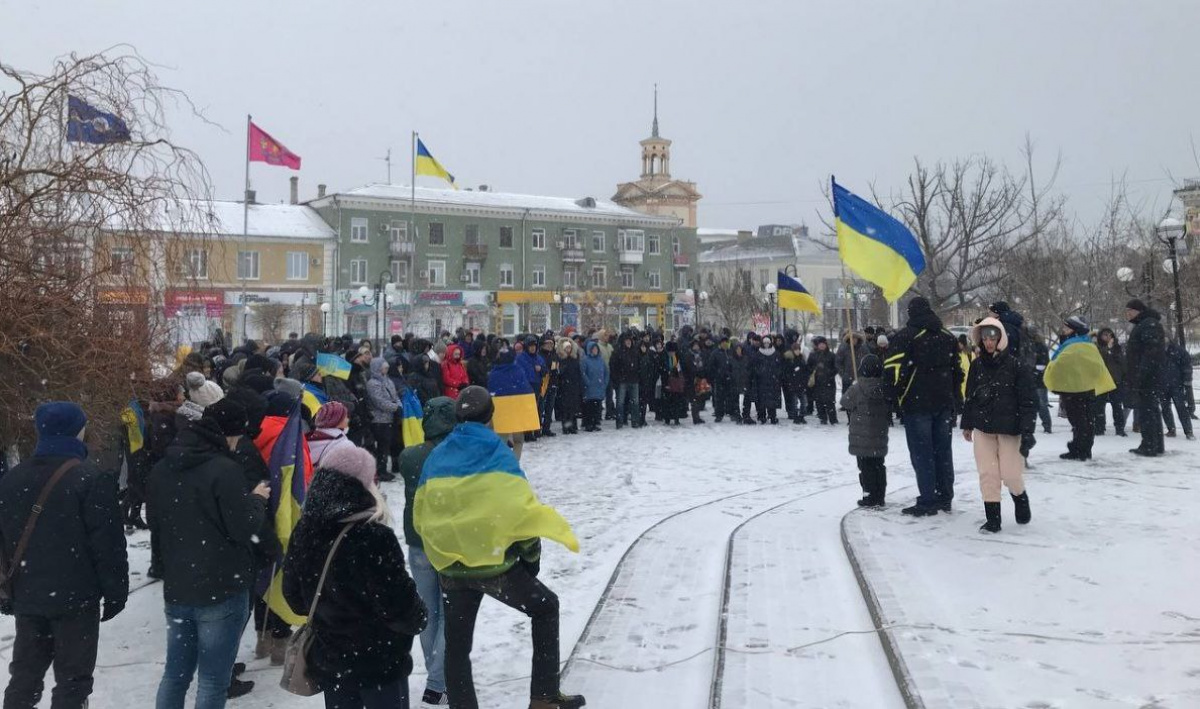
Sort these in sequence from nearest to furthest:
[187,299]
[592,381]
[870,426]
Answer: [187,299] → [870,426] → [592,381]

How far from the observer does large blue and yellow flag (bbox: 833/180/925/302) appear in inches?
409

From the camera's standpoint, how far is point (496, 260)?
64.8 metres

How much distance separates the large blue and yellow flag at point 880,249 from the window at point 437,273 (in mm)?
53720

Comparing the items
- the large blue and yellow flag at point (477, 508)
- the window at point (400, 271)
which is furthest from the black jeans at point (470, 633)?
the window at point (400, 271)

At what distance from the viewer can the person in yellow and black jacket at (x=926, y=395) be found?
8500 millimetres

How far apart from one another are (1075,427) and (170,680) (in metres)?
11.0

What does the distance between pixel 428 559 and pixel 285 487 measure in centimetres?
109

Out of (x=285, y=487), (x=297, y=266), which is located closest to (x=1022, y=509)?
(x=285, y=487)

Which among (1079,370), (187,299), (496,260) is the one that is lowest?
(1079,370)

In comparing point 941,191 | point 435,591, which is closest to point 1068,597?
point 435,591

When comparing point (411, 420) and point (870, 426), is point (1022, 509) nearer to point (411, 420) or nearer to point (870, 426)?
point (870, 426)

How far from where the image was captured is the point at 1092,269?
91.9ft

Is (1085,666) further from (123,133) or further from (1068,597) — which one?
(123,133)

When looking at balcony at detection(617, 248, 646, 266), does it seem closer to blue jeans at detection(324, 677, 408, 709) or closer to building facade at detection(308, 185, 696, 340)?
building facade at detection(308, 185, 696, 340)
